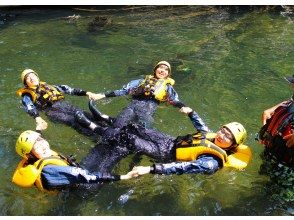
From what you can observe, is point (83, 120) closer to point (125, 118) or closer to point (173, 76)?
Result: point (125, 118)

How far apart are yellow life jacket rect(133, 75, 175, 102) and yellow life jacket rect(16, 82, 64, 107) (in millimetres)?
1728

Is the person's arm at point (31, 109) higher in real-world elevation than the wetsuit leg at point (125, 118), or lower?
higher

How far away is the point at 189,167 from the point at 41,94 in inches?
152

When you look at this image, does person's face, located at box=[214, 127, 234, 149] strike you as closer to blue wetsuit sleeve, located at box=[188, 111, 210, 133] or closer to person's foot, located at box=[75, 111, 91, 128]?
blue wetsuit sleeve, located at box=[188, 111, 210, 133]

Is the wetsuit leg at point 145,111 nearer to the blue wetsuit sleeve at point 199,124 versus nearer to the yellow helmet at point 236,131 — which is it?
the blue wetsuit sleeve at point 199,124

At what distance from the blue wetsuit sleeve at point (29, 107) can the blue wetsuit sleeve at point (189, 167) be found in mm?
3113

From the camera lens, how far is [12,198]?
6.58 metres

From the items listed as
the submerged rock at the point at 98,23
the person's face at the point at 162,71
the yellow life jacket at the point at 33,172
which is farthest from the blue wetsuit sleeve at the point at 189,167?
the submerged rock at the point at 98,23

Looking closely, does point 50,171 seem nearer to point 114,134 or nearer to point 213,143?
point 114,134

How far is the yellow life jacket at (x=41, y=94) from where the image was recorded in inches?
318

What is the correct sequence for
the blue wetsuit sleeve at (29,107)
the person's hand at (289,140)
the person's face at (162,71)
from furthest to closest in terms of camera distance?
the person's face at (162,71)
the blue wetsuit sleeve at (29,107)
the person's hand at (289,140)

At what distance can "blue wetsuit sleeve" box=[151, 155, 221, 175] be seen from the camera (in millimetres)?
5539

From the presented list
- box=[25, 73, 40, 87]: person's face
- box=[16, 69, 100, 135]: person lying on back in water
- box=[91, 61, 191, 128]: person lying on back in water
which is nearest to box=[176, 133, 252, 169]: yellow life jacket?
box=[91, 61, 191, 128]: person lying on back in water

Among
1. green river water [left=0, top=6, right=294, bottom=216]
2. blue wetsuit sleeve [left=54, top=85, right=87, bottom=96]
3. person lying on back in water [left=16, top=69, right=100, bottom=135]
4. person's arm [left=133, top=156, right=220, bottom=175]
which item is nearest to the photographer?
person's arm [left=133, top=156, right=220, bottom=175]
